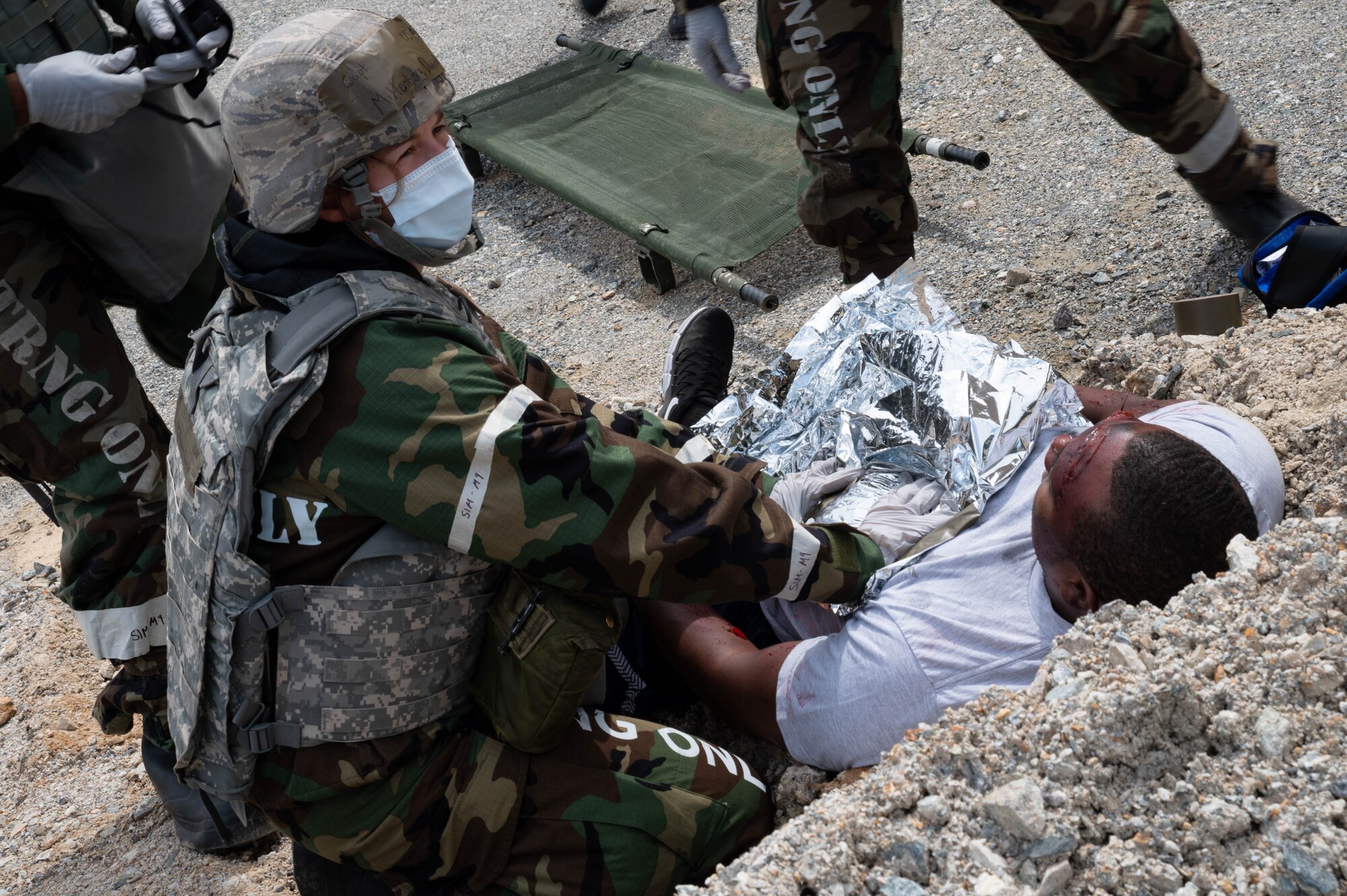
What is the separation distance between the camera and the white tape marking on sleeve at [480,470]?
163 centimetres

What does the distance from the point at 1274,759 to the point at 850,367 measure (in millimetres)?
1428

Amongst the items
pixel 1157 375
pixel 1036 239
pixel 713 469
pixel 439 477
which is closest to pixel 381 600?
pixel 439 477

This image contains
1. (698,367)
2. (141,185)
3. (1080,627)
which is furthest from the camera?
(698,367)

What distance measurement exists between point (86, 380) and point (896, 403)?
6.00ft

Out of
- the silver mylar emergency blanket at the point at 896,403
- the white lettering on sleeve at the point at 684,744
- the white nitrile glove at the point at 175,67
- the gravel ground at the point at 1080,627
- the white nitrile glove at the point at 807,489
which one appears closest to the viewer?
the gravel ground at the point at 1080,627

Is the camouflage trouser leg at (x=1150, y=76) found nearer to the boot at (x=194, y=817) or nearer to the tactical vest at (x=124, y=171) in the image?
the tactical vest at (x=124, y=171)

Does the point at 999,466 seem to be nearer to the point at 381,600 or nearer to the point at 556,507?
the point at 556,507

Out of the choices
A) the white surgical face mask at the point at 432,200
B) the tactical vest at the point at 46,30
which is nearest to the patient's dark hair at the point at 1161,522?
the white surgical face mask at the point at 432,200

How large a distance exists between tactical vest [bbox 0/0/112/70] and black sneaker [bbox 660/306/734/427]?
5.47 ft

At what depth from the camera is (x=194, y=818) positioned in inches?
98.6

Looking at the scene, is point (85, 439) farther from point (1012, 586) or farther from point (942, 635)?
point (1012, 586)

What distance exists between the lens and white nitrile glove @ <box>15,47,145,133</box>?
228 cm

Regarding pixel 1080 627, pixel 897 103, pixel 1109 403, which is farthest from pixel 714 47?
pixel 1080 627

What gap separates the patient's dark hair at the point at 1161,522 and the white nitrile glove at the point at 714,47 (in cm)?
188
